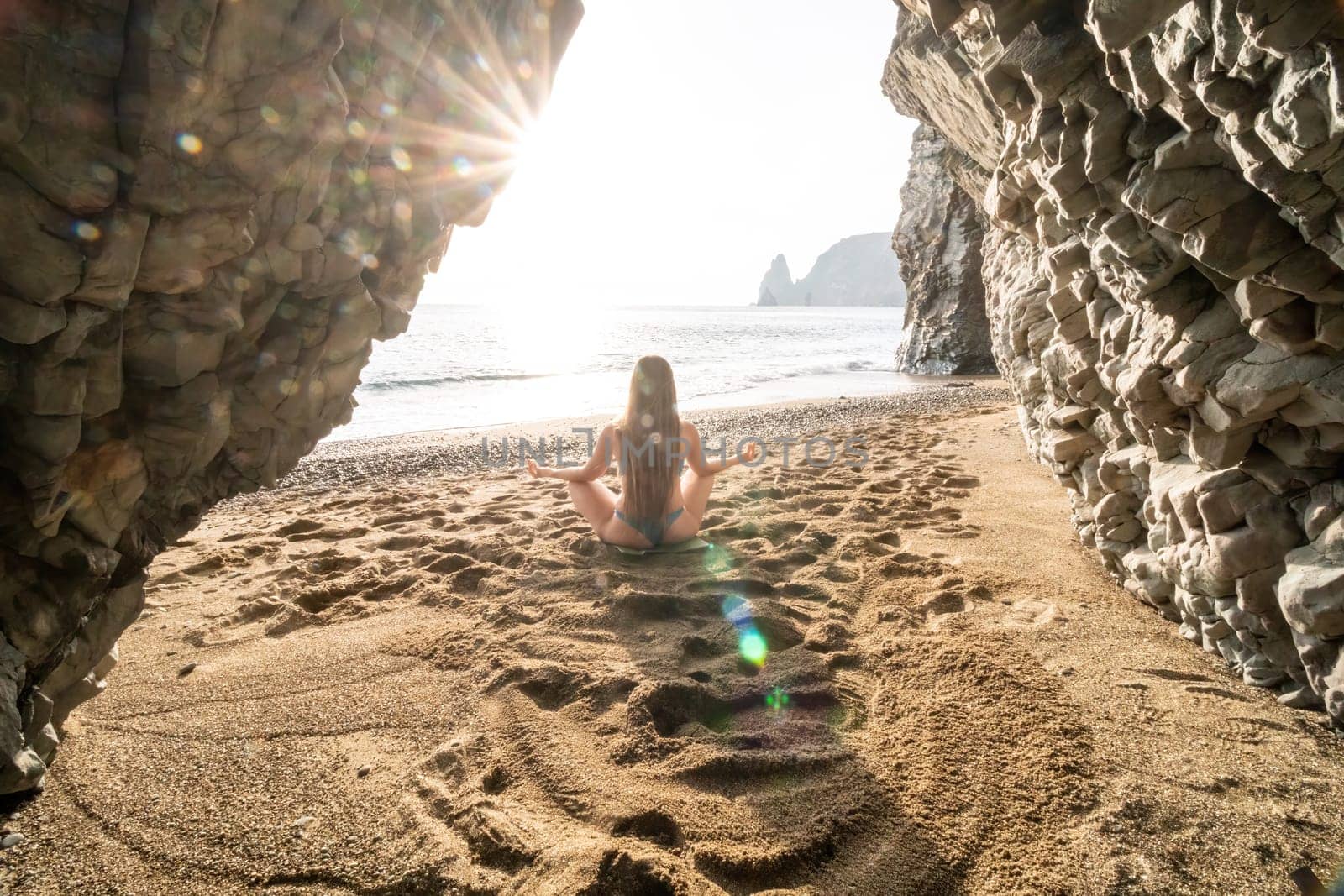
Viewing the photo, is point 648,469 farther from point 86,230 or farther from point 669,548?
point 86,230

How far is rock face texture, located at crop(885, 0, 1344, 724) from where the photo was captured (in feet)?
6.16

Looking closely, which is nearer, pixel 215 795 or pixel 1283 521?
pixel 215 795

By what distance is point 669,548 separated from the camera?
14.9 feet

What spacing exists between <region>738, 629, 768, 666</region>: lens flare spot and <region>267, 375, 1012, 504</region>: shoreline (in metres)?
5.12

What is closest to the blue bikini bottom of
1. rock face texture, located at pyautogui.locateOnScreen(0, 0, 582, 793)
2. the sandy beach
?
the sandy beach

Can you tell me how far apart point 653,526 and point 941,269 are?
1895 centimetres

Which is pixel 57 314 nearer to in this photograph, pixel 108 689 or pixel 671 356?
pixel 108 689

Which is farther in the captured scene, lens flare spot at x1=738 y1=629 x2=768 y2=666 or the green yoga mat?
the green yoga mat

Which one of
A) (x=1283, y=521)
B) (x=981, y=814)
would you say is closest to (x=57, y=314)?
(x=981, y=814)

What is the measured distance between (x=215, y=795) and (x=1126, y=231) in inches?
164

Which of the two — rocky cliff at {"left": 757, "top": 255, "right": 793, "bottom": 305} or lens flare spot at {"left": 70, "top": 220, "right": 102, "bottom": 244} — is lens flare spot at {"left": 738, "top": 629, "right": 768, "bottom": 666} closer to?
lens flare spot at {"left": 70, "top": 220, "right": 102, "bottom": 244}

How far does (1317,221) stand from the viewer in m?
1.97

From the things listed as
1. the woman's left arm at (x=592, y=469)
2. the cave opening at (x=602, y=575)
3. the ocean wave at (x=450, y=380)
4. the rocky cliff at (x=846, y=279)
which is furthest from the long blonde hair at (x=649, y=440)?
the rocky cliff at (x=846, y=279)

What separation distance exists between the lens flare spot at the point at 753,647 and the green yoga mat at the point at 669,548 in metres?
1.28
